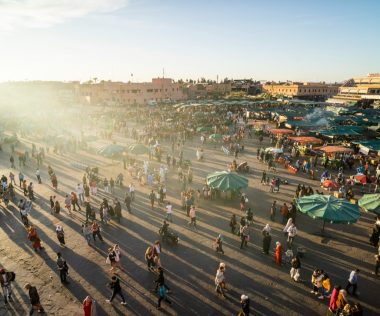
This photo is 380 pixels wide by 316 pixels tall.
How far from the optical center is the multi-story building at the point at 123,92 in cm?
6909

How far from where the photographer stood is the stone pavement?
8773 mm

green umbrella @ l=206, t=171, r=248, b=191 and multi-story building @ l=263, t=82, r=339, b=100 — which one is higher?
multi-story building @ l=263, t=82, r=339, b=100

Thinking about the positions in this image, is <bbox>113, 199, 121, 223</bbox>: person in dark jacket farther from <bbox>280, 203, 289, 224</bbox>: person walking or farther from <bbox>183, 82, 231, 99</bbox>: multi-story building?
<bbox>183, 82, 231, 99</bbox>: multi-story building

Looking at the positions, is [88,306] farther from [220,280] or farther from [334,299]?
[334,299]

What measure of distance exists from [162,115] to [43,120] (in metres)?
18.3

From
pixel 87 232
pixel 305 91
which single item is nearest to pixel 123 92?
pixel 305 91

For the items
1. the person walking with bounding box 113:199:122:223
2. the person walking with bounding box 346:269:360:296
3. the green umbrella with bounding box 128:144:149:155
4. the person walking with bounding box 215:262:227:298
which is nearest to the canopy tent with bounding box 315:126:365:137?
the green umbrella with bounding box 128:144:149:155

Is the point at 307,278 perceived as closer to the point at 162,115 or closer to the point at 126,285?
the point at 126,285

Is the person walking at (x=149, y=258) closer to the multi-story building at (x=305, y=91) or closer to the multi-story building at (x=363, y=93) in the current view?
the multi-story building at (x=363, y=93)

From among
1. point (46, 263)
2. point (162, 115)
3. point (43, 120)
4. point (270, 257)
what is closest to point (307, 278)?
point (270, 257)

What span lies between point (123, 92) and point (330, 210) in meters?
65.0

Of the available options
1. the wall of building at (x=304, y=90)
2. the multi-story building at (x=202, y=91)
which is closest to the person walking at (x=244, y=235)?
the multi-story building at (x=202, y=91)

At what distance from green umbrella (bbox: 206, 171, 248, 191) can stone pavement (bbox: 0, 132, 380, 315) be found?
1.33m

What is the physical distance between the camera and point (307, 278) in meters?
9.92
